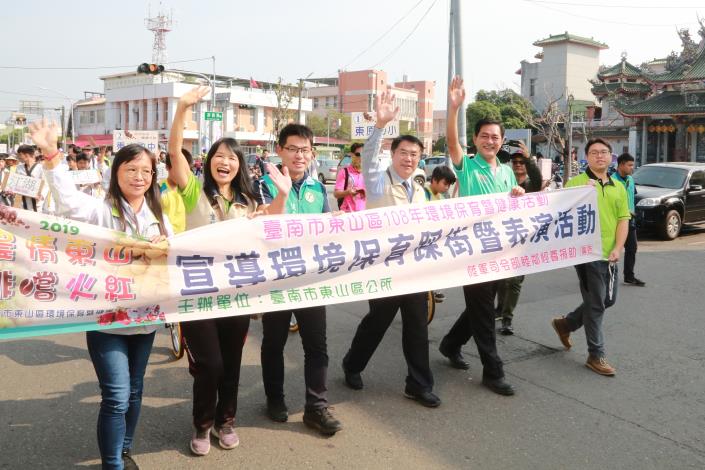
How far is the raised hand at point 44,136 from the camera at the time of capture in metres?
3.18

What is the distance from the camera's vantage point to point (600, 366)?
507 centimetres

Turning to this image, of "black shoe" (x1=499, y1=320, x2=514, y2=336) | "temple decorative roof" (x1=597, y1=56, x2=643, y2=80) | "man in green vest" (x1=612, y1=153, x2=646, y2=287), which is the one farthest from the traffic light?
"temple decorative roof" (x1=597, y1=56, x2=643, y2=80)

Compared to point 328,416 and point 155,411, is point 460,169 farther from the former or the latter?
point 155,411

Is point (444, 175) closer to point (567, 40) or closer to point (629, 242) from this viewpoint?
point (629, 242)

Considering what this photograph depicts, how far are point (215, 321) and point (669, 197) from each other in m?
12.4

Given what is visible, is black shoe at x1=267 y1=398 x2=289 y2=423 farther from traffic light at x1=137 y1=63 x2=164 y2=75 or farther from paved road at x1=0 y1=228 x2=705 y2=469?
traffic light at x1=137 y1=63 x2=164 y2=75

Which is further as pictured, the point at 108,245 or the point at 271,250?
the point at 271,250

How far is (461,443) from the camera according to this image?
12.6 ft

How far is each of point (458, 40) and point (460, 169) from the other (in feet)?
24.5

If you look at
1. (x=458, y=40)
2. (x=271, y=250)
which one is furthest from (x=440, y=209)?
(x=458, y=40)

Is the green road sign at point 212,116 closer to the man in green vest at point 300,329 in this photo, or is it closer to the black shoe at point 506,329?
the black shoe at point 506,329

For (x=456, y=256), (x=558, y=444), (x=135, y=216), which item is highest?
(x=135, y=216)

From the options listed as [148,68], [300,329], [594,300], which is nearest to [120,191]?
[300,329]

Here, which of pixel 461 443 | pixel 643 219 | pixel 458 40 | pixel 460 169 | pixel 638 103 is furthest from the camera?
pixel 638 103
